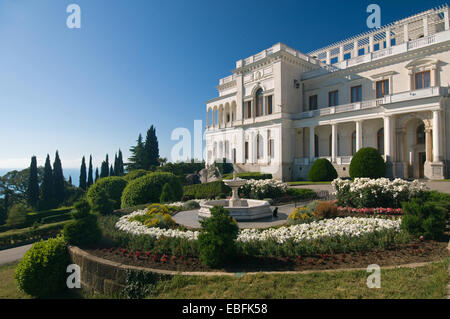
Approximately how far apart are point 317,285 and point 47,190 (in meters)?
40.0

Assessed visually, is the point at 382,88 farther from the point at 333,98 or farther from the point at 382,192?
the point at 382,192

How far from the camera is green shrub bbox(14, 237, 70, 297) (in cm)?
647

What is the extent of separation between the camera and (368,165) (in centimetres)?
2064

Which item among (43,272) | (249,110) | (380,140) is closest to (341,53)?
(249,110)

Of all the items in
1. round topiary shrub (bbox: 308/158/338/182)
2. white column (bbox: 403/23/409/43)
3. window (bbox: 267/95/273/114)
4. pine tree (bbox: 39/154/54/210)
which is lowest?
pine tree (bbox: 39/154/54/210)

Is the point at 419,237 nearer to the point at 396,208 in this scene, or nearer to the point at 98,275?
the point at 396,208

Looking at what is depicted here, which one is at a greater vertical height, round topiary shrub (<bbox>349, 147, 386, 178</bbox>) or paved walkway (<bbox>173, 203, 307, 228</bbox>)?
round topiary shrub (<bbox>349, 147, 386, 178</bbox>)

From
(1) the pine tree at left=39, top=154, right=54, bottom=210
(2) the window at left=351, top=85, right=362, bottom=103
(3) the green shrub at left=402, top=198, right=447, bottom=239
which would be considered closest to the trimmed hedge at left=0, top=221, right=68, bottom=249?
(1) the pine tree at left=39, top=154, right=54, bottom=210

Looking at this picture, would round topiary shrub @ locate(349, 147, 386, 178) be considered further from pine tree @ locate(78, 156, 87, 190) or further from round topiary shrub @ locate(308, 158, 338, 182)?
pine tree @ locate(78, 156, 87, 190)

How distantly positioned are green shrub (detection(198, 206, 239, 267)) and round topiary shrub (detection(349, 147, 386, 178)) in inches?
729

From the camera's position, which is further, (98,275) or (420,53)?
(420,53)
